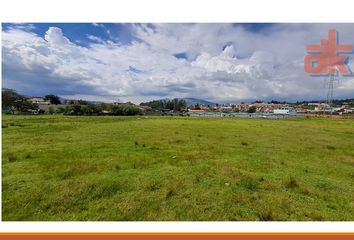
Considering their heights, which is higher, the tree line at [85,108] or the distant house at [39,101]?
the distant house at [39,101]

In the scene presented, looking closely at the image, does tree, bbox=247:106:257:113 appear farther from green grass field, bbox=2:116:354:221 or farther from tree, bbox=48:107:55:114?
green grass field, bbox=2:116:354:221

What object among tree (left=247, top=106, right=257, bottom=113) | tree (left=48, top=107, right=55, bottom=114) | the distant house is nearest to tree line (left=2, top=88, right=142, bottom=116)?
tree (left=48, top=107, right=55, bottom=114)

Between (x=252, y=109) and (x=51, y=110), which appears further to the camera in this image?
(x=252, y=109)

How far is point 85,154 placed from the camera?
380 inches

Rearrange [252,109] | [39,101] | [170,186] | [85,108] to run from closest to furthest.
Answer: [170,186] < [39,101] < [85,108] < [252,109]

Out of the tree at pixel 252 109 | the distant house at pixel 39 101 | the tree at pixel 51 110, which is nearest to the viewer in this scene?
the distant house at pixel 39 101

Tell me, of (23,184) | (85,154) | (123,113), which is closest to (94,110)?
(123,113)

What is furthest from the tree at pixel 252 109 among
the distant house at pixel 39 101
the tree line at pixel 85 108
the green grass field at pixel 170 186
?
the green grass field at pixel 170 186

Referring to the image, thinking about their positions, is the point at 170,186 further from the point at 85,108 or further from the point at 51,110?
the point at 51,110

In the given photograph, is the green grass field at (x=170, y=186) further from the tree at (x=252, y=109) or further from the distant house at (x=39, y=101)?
the tree at (x=252, y=109)

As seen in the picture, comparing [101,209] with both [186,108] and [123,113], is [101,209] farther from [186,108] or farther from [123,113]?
[186,108]

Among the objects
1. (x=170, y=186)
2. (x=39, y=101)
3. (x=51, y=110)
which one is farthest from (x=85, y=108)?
(x=170, y=186)

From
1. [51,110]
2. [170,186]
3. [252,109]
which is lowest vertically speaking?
[252,109]
